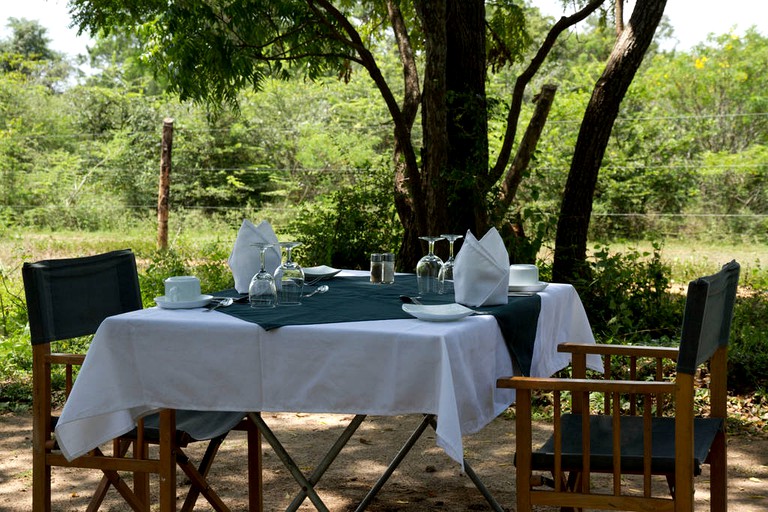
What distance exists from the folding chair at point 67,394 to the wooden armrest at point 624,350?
3.84 ft

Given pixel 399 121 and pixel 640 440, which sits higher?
pixel 399 121

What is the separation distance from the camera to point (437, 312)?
105 inches

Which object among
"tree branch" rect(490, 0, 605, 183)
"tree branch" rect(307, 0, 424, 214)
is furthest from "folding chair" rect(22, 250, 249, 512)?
"tree branch" rect(490, 0, 605, 183)

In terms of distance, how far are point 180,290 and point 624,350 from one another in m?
1.47

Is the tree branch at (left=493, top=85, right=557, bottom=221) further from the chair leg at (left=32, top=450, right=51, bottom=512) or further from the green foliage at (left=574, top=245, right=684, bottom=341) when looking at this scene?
the chair leg at (left=32, top=450, right=51, bottom=512)

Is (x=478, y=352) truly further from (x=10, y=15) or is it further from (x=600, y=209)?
(x=10, y=15)

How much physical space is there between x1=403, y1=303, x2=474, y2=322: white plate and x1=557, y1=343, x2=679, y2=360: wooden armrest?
24.1 inches

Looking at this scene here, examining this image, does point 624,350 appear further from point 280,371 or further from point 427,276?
point 280,371

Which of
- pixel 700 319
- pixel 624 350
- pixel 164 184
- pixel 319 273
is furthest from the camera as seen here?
pixel 164 184

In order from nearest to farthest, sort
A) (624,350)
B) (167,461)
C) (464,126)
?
(167,461) → (624,350) → (464,126)

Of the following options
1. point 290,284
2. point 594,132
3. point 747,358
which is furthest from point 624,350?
point 594,132

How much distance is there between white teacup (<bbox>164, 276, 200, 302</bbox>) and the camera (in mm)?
2881

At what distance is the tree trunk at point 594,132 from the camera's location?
22.3 feet

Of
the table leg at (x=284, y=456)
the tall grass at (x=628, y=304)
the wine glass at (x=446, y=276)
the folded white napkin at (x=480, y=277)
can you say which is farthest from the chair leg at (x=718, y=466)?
the tall grass at (x=628, y=304)
